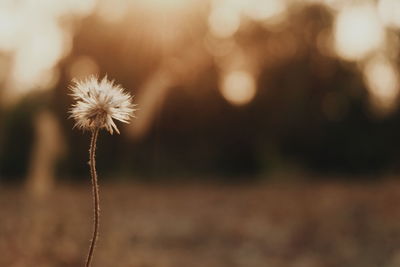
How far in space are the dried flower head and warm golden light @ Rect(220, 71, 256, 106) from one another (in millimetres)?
20884

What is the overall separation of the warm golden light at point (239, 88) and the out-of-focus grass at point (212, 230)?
801 centimetres

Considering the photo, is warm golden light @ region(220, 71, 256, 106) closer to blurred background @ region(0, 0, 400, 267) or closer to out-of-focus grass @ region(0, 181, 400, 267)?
blurred background @ region(0, 0, 400, 267)

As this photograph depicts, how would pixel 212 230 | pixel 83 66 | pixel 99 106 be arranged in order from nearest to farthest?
pixel 99 106
pixel 212 230
pixel 83 66

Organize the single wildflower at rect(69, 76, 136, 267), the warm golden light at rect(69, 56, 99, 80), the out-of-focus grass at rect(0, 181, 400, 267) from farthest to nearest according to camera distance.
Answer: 1. the warm golden light at rect(69, 56, 99, 80)
2. the out-of-focus grass at rect(0, 181, 400, 267)
3. the single wildflower at rect(69, 76, 136, 267)

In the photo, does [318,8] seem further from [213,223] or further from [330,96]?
[213,223]

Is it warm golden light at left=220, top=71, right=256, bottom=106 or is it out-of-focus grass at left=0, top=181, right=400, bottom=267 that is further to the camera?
warm golden light at left=220, top=71, right=256, bottom=106

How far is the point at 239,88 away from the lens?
23984 mm

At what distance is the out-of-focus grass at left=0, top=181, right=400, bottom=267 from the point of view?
772 cm

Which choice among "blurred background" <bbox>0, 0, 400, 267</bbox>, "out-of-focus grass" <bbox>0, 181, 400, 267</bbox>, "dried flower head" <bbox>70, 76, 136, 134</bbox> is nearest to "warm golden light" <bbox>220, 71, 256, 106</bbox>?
"blurred background" <bbox>0, 0, 400, 267</bbox>

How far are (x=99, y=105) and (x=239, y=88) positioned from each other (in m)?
22.2

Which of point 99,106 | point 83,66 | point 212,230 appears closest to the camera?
point 99,106

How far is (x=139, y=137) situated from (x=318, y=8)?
26.8 ft

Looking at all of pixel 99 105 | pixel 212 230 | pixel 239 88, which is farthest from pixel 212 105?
pixel 99 105

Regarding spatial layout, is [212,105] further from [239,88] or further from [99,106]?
[99,106]
